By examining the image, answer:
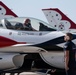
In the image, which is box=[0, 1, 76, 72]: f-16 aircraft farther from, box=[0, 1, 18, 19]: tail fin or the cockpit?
box=[0, 1, 18, 19]: tail fin

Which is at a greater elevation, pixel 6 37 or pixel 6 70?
pixel 6 37

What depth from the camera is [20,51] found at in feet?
30.5

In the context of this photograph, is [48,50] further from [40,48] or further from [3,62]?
[3,62]

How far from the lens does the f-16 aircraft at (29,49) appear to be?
30.3ft

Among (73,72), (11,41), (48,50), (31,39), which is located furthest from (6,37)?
(73,72)

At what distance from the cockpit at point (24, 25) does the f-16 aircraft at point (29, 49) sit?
0.16 m

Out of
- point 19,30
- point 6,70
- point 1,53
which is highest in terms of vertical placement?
point 19,30

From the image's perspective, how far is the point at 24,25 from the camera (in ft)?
33.0

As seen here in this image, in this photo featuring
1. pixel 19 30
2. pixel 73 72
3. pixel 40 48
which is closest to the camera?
pixel 73 72

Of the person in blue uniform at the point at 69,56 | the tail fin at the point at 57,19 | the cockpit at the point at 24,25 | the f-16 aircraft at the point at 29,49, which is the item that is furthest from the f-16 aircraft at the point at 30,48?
the tail fin at the point at 57,19

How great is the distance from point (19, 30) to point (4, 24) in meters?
0.61

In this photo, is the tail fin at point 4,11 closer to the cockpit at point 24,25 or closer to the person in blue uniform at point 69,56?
the cockpit at point 24,25

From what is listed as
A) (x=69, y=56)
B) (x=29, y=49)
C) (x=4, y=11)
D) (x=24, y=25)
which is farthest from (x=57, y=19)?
(x=69, y=56)

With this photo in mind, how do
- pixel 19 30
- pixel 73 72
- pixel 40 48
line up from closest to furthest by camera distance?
1. pixel 73 72
2. pixel 40 48
3. pixel 19 30
